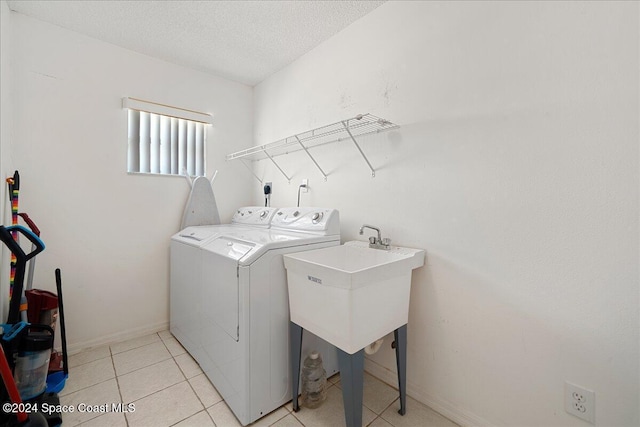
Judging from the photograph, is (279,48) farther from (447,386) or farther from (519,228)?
(447,386)

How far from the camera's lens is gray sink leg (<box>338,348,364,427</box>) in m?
1.21

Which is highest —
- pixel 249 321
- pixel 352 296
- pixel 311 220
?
pixel 311 220

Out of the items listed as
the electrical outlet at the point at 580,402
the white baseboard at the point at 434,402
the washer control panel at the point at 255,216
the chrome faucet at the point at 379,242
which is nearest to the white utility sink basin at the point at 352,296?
the chrome faucet at the point at 379,242

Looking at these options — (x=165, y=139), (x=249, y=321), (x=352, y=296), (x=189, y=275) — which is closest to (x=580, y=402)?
(x=352, y=296)

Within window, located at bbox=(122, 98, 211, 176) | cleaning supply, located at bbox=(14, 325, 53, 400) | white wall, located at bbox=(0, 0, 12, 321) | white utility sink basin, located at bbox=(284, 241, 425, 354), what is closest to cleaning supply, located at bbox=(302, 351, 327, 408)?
white utility sink basin, located at bbox=(284, 241, 425, 354)

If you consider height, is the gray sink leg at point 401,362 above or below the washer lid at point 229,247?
below

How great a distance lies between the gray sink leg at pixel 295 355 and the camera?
59.0 inches

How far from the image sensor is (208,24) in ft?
6.48

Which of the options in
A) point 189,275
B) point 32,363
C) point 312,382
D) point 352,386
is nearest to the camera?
point 352,386

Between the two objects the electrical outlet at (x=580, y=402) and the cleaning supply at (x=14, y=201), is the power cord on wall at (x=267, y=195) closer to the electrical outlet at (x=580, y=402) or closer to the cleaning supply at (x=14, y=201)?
the cleaning supply at (x=14, y=201)

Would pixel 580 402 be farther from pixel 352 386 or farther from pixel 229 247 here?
pixel 229 247

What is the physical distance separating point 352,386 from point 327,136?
1.72m

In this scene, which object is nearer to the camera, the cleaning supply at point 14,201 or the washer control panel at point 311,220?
the cleaning supply at point 14,201

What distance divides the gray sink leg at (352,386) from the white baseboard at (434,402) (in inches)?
23.1
